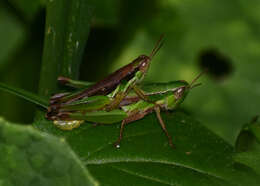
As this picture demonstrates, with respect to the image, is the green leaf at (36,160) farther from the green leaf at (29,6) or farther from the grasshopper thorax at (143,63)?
the green leaf at (29,6)

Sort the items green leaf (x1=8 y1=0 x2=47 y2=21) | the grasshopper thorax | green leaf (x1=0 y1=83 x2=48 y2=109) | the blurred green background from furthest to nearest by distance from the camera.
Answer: the blurred green background, green leaf (x1=8 y1=0 x2=47 y2=21), the grasshopper thorax, green leaf (x1=0 y1=83 x2=48 y2=109)

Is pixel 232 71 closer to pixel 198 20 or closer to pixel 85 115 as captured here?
pixel 198 20

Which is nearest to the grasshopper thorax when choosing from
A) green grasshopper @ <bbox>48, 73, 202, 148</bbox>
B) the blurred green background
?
green grasshopper @ <bbox>48, 73, 202, 148</bbox>

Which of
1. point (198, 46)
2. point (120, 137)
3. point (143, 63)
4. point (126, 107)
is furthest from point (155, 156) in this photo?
point (198, 46)

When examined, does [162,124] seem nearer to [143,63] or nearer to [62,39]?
[143,63]

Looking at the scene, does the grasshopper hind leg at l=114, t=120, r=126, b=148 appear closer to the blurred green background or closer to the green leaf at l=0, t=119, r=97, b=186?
the green leaf at l=0, t=119, r=97, b=186
